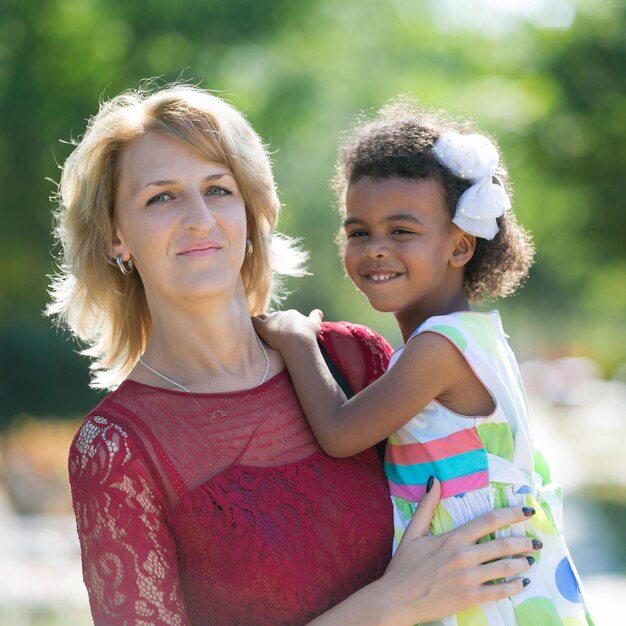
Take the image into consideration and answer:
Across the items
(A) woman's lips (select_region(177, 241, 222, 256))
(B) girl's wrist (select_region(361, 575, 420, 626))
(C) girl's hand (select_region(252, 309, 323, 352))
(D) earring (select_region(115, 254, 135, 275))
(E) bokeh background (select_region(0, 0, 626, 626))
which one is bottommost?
(B) girl's wrist (select_region(361, 575, 420, 626))

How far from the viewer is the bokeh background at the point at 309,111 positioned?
39.2 feet

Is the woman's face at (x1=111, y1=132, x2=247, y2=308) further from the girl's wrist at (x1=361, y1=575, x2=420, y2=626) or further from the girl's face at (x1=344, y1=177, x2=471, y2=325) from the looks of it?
the girl's wrist at (x1=361, y1=575, x2=420, y2=626)

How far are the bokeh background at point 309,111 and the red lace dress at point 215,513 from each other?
6.53 m

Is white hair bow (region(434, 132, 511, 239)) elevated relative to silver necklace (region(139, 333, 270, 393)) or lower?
elevated

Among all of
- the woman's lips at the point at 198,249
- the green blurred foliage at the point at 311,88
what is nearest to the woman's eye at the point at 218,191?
the woman's lips at the point at 198,249

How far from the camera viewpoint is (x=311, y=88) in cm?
1484

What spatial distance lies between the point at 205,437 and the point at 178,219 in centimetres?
59

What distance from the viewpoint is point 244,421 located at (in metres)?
2.78

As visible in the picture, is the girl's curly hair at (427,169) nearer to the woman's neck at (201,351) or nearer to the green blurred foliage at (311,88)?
the woman's neck at (201,351)

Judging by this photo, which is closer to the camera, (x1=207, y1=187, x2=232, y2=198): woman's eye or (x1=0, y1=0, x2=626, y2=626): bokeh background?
(x1=207, y1=187, x2=232, y2=198): woman's eye

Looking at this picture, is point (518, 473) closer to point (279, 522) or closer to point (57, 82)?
point (279, 522)

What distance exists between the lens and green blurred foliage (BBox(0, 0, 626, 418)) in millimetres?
12703

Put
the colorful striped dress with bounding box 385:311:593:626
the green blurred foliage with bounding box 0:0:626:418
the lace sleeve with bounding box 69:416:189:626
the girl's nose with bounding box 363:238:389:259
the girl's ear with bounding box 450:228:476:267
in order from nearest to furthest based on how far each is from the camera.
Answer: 1. the lace sleeve with bounding box 69:416:189:626
2. the colorful striped dress with bounding box 385:311:593:626
3. the girl's nose with bounding box 363:238:389:259
4. the girl's ear with bounding box 450:228:476:267
5. the green blurred foliage with bounding box 0:0:626:418

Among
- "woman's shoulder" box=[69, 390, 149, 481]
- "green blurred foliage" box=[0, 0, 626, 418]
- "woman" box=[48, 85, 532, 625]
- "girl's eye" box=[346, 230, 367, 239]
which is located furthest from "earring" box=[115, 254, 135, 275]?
"green blurred foliage" box=[0, 0, 626, 418]
